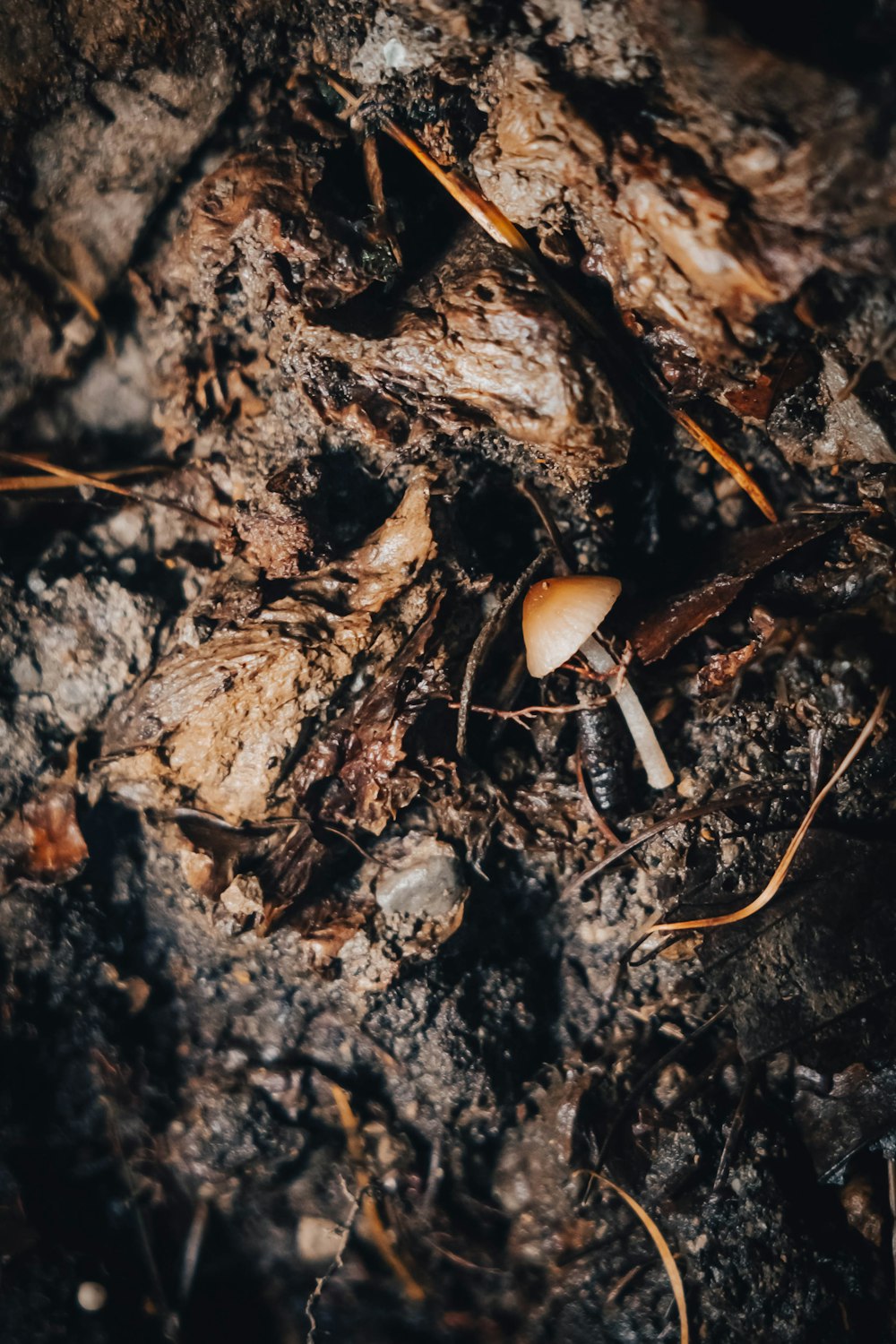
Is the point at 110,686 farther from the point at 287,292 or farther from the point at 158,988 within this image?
the point at 287,292

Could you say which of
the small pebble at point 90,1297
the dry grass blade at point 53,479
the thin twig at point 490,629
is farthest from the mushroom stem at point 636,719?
the small pebble at point 90,1297

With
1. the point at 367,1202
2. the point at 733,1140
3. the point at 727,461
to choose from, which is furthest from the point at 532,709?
the point at 367,1202

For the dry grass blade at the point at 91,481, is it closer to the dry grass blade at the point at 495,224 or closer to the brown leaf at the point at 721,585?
the dry grass blade at the point at 495,224

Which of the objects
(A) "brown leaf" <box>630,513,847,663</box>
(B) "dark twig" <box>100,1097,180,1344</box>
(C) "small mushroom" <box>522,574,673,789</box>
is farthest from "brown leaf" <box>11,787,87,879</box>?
(A) "brown leaf" <box>630,513,847,663</box>

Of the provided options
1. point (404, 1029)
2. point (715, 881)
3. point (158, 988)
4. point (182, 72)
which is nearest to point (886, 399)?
point (715, 881)

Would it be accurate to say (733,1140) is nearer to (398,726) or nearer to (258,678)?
(398,726)

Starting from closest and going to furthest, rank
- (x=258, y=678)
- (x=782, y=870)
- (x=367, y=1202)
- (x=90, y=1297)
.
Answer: (x=258, y=678), (x=782, y=870), (x=90, y=1297), (x=367, y=1202)
